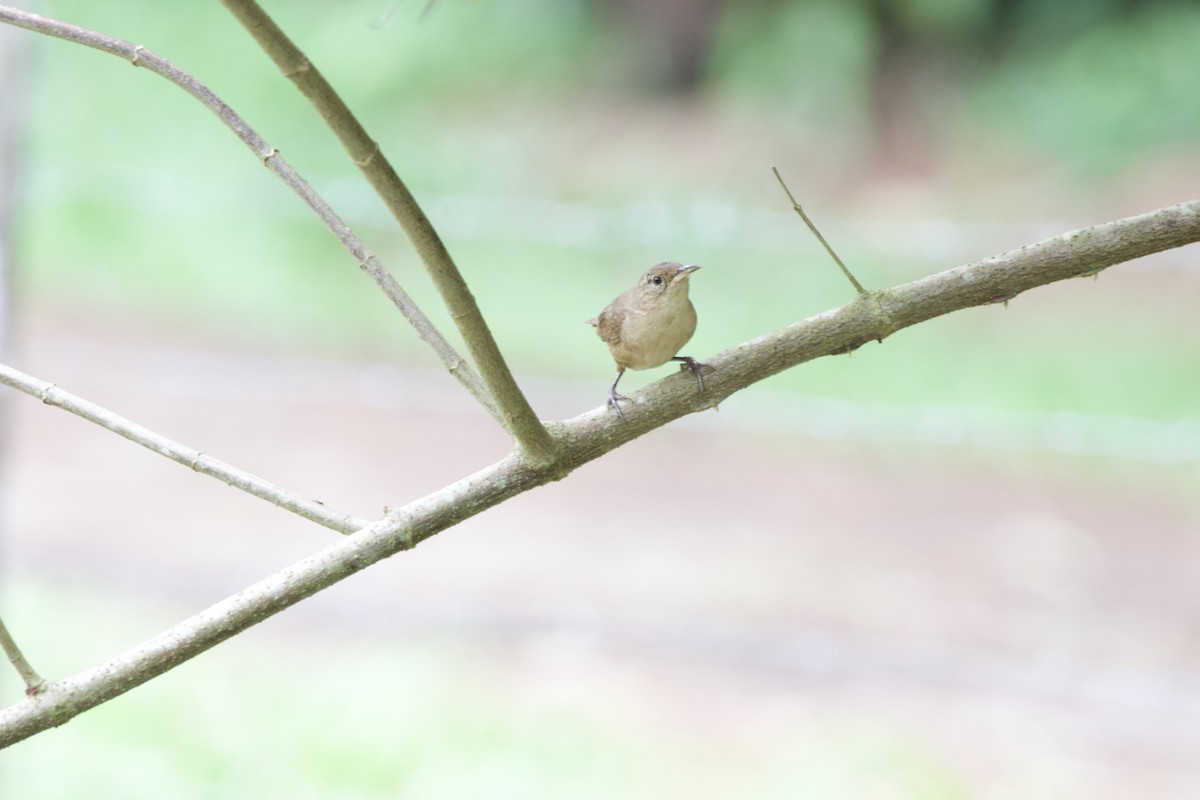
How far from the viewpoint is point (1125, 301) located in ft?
28.9

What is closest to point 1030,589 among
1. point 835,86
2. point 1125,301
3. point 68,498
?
point 1125,301

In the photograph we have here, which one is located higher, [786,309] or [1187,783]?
[786,309]

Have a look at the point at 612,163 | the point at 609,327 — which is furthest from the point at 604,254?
the point at 609,327

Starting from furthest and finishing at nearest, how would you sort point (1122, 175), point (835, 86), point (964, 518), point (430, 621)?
point (835, 86)
point (1122, 175)
point (964, 518)
point (430, 621)

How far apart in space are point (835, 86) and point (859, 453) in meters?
4.83

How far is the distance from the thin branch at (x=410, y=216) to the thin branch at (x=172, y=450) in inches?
8.1

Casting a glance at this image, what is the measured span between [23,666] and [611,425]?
63cm

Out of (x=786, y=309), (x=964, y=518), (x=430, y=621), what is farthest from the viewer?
(x=786, y=309)

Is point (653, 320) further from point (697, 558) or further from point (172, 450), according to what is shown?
point (697, 558)

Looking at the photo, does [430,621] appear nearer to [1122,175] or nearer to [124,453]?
[124,453]

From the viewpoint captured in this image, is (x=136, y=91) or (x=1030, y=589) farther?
Answer: (x=136, y=91)

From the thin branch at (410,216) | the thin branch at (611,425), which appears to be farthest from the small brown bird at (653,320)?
the thin branch at (410,216)

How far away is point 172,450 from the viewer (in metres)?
1.41

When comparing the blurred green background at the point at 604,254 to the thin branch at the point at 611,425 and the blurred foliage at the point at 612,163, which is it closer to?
the blurred foliage at the point at 612,163
